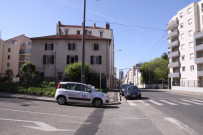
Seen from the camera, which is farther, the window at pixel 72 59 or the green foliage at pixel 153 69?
the green foliage at pixel 153 69

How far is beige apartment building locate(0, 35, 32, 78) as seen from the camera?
6172 centimetres

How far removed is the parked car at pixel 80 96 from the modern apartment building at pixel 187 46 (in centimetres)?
2832

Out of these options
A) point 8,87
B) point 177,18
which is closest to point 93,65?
point 8,87

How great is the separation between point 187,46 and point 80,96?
37341 mm

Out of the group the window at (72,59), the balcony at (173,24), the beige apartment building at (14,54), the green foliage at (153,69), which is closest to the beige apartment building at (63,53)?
the window at (72,59)

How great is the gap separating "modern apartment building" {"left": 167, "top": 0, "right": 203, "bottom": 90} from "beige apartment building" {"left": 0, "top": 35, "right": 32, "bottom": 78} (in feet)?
157

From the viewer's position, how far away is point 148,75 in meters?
78.6

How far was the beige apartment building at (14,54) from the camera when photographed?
2430 inches

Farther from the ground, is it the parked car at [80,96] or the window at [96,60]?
the window at [96,60]

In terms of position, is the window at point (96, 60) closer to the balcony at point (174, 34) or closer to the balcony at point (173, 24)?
the balcony at point (174, 34)

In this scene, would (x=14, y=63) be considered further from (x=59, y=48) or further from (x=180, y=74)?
(x=180, y=74)

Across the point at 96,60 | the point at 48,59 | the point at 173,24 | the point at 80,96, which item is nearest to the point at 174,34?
the point at 173,24

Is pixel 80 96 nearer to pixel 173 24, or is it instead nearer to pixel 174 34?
pixel 174 34

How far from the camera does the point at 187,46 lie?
140 feet
